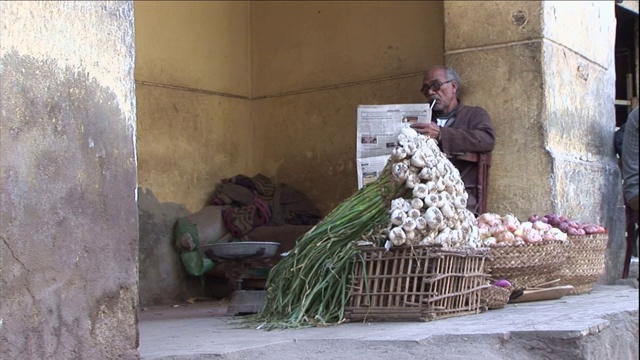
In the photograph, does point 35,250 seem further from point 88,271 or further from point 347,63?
point 347,63

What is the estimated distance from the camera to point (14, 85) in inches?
125

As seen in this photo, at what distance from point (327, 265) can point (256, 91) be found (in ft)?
13.4

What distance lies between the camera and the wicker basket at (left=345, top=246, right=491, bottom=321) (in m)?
4.44

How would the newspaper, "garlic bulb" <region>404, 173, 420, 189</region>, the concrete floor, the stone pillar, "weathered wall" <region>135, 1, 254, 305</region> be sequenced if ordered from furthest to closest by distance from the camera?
"weathered wall" <region>135, 1, 254, 305</region>
the stone pillar
the newspaper
"garlic bulb" <region>404, 173, 420, 189</region>
the concrete floor

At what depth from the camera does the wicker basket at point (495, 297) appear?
16.0ft

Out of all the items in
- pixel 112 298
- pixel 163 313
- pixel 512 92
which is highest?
pixel 512 92

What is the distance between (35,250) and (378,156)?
3.05 meters

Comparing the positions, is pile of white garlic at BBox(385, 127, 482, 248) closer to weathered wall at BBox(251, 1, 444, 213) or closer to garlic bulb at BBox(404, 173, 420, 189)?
garlic bulb at BBox(404, 173, 420, 189)

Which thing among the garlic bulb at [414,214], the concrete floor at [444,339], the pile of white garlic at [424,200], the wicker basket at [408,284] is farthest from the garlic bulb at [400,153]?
the concrete floor at [444,339]

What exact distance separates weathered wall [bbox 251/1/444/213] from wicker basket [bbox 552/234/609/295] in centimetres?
199

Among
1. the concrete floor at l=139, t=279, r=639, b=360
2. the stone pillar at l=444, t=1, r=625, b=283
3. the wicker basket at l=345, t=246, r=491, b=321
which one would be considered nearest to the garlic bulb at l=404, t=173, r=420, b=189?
the wicker basket at l=345, t=246, r=491, b=321

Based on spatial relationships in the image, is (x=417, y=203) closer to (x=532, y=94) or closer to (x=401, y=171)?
(x=401, y=171)

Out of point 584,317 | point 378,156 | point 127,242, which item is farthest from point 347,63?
point 127,242

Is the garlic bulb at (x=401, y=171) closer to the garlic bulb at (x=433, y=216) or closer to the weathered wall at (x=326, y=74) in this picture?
the garlic bulb at (x=433, y=216)
